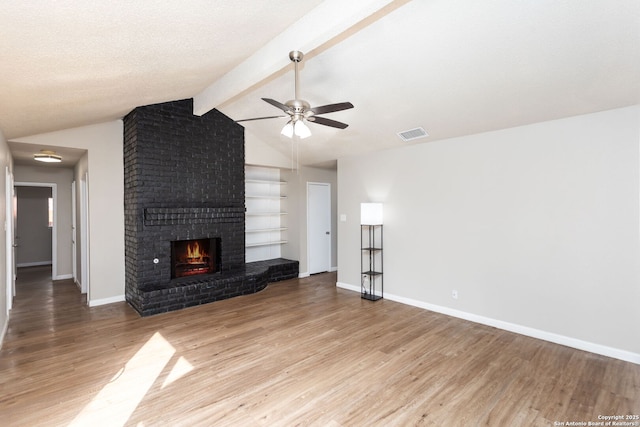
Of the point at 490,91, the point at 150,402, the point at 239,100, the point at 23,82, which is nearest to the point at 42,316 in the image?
the point at 150,402

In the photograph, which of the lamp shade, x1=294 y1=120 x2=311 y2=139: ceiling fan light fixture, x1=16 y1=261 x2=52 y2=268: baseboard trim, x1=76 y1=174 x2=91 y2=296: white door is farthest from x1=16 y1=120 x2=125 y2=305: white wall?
x1=16 y1=261 x2=52 y2=268: baseboard trim

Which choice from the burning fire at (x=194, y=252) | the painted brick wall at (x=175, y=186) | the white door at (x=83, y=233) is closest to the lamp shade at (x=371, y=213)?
the painted brick wall at (x=175, y=186)

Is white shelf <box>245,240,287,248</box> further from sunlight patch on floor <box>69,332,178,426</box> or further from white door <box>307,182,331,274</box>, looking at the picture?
sunlight patch on floor <box>69,332,178,426</box>

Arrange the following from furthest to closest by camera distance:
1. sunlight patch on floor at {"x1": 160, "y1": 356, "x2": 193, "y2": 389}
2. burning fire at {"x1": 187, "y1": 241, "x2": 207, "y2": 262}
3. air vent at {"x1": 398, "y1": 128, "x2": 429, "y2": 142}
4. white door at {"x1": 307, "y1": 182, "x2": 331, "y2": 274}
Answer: white door at {"x1": 307, "y1": 182, "x2": 331, "y2": 274}, burning fire at {"x1": 187, "y1": 241, "x2": 207, "y2": 262}, air vent at {"x1": 398, "y1": 128, "x2": 429, "y2": 142}, sunlight patch on floor at {"x1": 160, "y1": 356, "x2": 193, "y2": 389}

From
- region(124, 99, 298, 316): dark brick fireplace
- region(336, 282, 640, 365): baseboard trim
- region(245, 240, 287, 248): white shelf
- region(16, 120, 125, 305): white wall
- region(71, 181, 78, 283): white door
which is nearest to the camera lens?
region(336, 282, 640, 365): baseboard trim

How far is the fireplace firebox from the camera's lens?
5285 millimetres

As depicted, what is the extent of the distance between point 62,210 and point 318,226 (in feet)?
18.4

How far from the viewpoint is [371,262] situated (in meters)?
5.46

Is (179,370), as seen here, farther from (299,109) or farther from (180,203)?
(180,203)

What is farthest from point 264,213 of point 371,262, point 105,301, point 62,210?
point 62,210

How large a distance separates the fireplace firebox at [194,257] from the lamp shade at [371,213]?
2.64 m

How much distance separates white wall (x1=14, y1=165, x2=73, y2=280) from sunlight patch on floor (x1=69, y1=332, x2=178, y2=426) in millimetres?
4934

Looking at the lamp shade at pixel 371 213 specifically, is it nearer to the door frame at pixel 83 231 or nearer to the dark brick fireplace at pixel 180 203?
the dark brick fireplace at pixel 180 203

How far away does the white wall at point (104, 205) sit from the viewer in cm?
479
